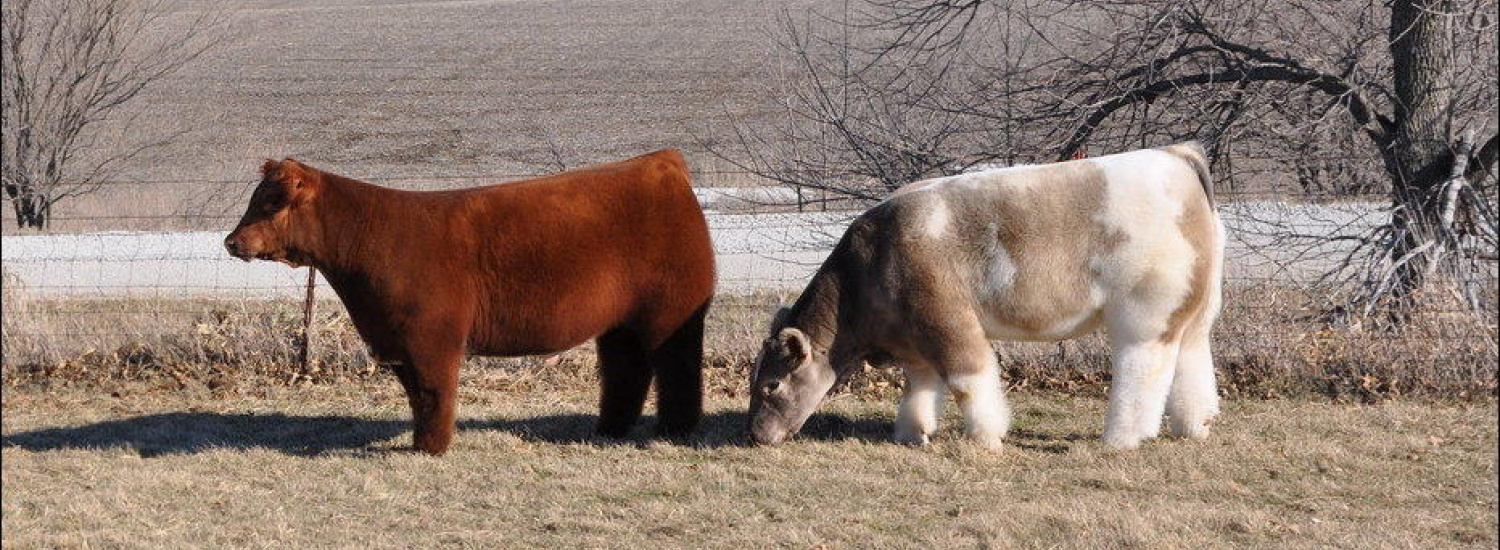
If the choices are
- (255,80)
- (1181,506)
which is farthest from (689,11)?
(1181,506)

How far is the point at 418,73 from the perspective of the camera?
154 ft

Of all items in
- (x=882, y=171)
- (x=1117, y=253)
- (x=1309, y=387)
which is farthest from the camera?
(x=882, y=171)

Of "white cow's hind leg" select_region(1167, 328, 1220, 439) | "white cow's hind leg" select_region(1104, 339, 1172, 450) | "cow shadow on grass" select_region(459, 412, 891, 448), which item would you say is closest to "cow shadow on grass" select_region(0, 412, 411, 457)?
"cow shadow on grass" select_region(459, 412, 891, 448)

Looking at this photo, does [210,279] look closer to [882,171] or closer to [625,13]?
[882,171]

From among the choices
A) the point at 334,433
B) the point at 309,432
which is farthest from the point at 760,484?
the point at 309,432

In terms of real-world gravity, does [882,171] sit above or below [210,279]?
above

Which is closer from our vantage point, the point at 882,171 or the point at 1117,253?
the point at 1117,253

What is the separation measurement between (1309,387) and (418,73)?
39793 mm

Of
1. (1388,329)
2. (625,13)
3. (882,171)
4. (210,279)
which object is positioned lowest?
(210,279)

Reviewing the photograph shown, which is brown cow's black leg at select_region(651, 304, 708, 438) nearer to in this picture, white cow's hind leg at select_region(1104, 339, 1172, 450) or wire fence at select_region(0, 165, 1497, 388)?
wire fence at select_region(0, 165, 1497, 388)

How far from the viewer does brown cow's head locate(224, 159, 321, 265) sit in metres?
8.72

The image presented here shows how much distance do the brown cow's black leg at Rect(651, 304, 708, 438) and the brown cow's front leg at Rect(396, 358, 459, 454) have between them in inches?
51.5

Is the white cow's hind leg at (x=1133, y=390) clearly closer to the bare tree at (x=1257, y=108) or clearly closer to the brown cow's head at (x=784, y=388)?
the brown cow's head at (x=784, y=388)

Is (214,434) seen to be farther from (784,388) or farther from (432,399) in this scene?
(784,388)
